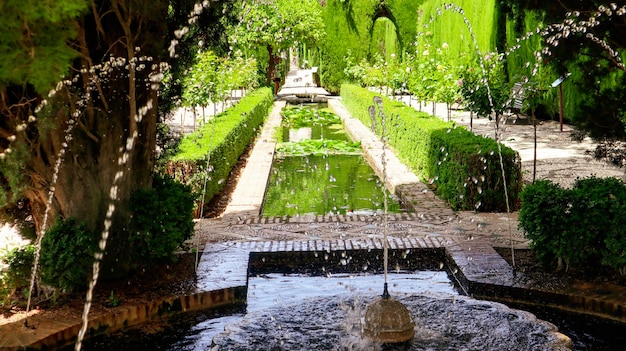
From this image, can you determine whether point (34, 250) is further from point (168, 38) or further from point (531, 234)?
point (531, 234)

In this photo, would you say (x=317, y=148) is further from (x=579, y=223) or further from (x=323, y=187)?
(x=579, y=223)

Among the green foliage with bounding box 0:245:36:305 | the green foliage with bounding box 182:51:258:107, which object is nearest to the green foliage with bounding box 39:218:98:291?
the green foliage with bounding box 0:245:36:305

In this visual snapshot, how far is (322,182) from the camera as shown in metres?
10.3

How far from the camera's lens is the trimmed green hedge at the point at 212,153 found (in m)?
7.66

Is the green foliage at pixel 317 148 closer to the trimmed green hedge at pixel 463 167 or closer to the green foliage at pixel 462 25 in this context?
the trimmed green hedge at pixel 463 167

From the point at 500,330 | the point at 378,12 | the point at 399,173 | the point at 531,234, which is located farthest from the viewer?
the point at 378,12

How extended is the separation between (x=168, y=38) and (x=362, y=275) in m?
2.32

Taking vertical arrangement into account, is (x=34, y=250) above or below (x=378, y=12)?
below

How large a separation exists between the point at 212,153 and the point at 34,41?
16.6ft

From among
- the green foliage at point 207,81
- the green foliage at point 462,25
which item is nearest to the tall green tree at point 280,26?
the green foliage at point 462,25

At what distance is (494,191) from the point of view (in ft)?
25.0

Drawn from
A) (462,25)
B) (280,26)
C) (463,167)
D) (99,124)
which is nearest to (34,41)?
(99,124)

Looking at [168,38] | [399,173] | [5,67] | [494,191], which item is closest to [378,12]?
[399,173]

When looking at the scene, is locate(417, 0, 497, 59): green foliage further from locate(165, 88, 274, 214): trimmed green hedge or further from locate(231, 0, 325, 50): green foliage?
locate(165, 88, 274, 214): trimmed green hedge
